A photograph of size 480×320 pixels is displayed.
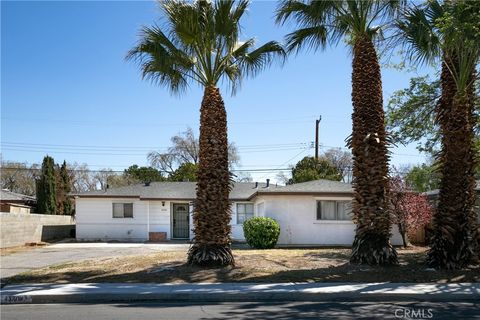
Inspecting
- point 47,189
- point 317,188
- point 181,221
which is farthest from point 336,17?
point 47,189

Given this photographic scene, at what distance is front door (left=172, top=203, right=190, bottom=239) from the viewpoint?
106 ft

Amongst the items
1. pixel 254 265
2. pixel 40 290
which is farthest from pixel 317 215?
pixel 40 290

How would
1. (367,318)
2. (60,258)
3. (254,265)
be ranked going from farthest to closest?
1. (60,258)
2. (254,265)
3. (367,318)

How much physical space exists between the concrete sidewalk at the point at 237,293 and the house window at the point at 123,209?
67.3ft

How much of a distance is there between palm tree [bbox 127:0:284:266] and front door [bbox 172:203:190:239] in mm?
17906

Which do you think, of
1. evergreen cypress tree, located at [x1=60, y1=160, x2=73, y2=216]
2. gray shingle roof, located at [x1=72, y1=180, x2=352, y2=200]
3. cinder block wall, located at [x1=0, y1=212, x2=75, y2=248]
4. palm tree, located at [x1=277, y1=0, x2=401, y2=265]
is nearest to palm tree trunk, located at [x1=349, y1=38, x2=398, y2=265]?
palm tree, located at [x1=277, y1=0, x2=401, y2=265]

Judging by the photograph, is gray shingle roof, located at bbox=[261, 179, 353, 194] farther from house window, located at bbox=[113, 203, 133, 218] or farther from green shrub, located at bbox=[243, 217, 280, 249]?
A: house window, located at bbox=[113, 203, 133, 218]

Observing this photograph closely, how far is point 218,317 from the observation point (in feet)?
29.3

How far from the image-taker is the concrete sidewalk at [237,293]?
10797mm

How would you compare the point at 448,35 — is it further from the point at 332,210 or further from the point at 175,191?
the point at 175,191

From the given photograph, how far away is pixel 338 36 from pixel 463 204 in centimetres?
599

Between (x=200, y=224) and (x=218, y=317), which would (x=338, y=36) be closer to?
(x=200, y=224)

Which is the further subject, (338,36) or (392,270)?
(338,36)

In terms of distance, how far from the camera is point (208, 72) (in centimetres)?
1491
